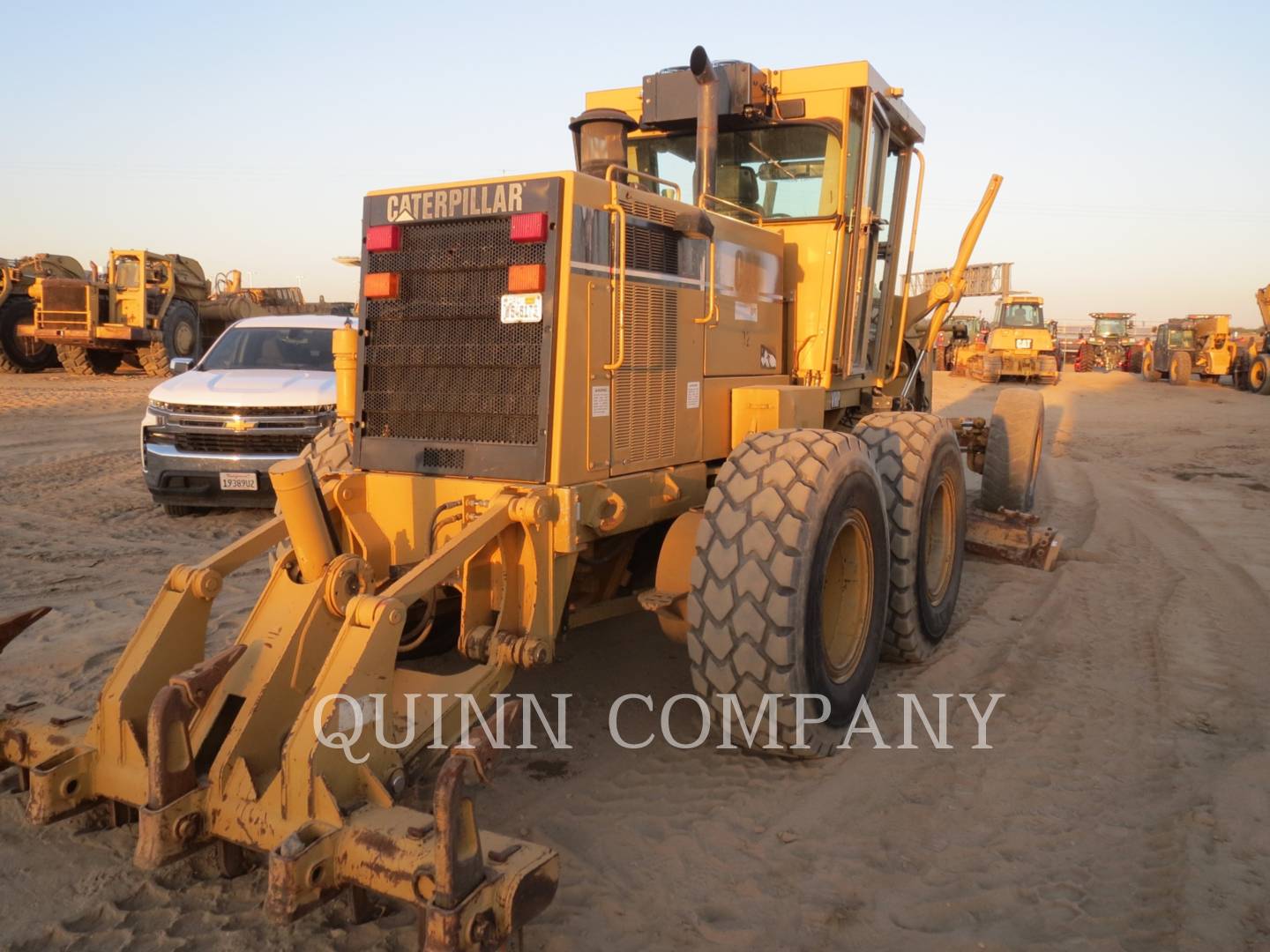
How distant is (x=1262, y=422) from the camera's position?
1923 centimetres

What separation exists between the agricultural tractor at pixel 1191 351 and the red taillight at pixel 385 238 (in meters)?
31.7

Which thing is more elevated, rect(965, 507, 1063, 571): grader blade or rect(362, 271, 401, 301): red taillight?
rect(362, 271, 401, 301): red taillight

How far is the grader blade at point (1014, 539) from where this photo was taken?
725 cm

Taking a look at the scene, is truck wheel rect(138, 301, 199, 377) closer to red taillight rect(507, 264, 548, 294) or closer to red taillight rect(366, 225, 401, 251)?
red taillight rect(366, 225, 401, 251)

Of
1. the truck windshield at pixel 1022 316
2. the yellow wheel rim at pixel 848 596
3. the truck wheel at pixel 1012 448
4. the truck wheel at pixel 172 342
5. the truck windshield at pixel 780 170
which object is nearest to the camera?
the yellow wheel rim at pixel 848 596

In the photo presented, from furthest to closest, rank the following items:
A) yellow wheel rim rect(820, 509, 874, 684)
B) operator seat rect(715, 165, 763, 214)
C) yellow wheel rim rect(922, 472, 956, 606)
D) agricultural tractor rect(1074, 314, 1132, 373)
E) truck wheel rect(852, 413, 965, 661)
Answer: agricultural tractor rect(1074, 314, 1132, 373)
yellow wheel rim rect(922, 472, 956, 606)
operator seat rect(715, 165, 763, 214)
truck wheel rect(852, 413, 965, 661)
yellow wheel rim rect(820, 509, 874, 684)

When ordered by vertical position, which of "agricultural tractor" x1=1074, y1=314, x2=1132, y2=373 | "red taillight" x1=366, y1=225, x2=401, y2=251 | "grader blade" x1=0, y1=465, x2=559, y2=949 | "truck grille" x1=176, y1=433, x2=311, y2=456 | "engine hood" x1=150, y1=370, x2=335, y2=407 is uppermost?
"agricultural tractor" x1=1074, y1=314, x2=1132, y2=373

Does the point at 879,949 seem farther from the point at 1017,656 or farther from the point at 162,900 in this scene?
the point at 1017,656

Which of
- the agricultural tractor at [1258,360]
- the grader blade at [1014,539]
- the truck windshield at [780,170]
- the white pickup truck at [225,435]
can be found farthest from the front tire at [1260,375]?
the white pickup truck at [225,435]

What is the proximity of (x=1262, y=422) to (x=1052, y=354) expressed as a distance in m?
11.5

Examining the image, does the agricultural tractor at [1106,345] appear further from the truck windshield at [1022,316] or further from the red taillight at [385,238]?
the red taillight at [385,238]

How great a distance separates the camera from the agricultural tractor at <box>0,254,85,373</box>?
22625 millimetres

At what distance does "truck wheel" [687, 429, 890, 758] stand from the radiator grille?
0.86m

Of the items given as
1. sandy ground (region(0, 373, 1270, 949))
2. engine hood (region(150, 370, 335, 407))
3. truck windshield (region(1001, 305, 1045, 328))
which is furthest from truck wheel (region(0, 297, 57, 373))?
truck windshield (region(1001, 305, 1045, 328))
